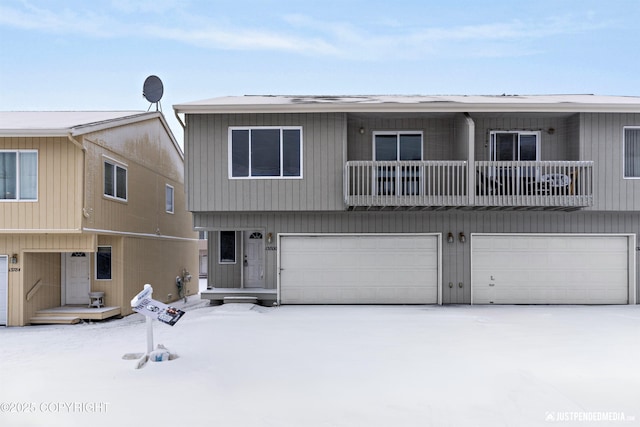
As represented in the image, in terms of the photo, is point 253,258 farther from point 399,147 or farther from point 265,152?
point 399,147

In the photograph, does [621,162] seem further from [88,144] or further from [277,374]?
[88,144]

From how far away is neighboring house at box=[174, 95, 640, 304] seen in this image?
11.0 meters

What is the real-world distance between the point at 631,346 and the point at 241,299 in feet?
27.6

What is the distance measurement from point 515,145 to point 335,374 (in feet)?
29.7

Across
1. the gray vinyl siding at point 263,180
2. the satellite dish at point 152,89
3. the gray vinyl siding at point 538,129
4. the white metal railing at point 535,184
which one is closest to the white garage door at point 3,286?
the gray vinyl siding at point 263,180

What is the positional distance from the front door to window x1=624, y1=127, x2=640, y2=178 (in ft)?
33.0

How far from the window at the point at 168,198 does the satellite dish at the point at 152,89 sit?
10.2 feet

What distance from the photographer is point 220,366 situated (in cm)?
605

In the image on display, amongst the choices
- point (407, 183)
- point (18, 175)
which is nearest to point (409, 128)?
point (407, 183)

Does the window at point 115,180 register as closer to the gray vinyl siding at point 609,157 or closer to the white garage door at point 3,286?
the white garage door at point 3,286

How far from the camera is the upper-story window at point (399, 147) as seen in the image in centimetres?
1205

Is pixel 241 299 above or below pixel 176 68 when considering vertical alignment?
below

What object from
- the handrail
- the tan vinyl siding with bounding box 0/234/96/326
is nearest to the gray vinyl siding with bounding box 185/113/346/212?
the tan vinyl siding with bounding box 0/234/96/326

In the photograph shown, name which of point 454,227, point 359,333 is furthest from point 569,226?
point 359,333
